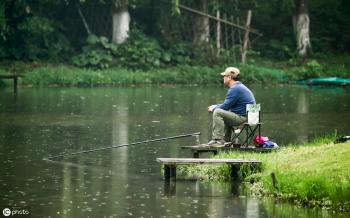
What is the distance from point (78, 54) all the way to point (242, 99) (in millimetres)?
28490

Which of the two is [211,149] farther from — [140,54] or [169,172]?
[140,54]

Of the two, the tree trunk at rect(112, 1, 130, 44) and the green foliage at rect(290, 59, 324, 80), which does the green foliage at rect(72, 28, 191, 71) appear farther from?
the green foliage at rect(290, 59, 324, 80)

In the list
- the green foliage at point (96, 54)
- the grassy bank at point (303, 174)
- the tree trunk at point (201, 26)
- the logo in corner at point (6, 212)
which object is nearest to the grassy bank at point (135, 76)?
the green foliage at point (96, 54)

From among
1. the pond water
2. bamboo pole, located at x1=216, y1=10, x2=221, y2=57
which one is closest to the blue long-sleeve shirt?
the pond water

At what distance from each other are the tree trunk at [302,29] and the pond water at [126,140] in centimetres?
562

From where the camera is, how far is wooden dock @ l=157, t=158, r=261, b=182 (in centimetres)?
1725

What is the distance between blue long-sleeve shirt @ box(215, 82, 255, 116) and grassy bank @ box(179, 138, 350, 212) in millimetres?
1423

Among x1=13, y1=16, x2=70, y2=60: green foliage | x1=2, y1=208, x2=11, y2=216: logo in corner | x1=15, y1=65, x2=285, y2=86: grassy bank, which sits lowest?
x1=2, y1=208, x2=11, y2=216: logo in corner

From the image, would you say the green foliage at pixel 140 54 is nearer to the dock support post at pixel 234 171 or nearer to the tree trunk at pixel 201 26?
the tree trunk at pixel 201 26

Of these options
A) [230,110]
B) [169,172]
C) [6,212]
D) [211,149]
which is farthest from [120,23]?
[6,212]

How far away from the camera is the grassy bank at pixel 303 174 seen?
49.2 feet

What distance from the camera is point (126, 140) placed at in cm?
2386

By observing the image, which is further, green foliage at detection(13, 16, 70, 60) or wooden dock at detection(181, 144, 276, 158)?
green foliage at detection(13, 16, 70, 60)

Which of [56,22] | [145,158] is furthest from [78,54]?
[145,158]
